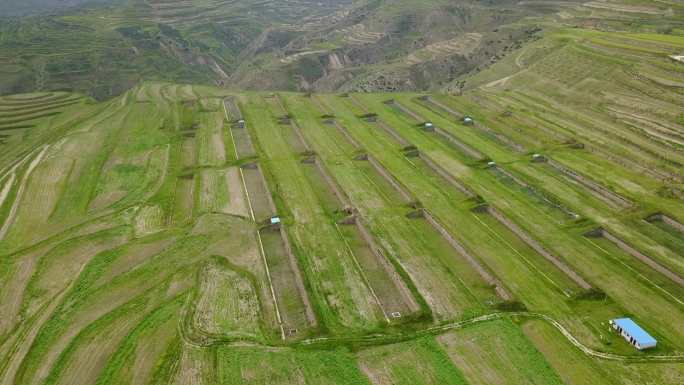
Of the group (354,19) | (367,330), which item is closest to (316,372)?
(367,330)

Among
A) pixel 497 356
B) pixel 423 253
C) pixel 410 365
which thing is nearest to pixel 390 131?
pixel 423 253

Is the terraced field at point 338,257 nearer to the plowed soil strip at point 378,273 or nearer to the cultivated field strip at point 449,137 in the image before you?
the plowed soil strip at point 378,273

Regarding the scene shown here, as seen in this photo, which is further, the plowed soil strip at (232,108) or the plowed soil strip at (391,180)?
the plowed soil strip at (232,108)

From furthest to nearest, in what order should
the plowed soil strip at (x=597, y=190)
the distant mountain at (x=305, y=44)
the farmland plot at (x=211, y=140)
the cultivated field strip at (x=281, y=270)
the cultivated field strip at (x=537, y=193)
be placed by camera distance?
the distant mountain at (x=305, y=44), the farmland plot at (x=211, y=140), the plowed soil strip at (x=597, y=190), the cultivated field strip at (x=537, y=193), the cultivated field strip at (x=281, y=270)

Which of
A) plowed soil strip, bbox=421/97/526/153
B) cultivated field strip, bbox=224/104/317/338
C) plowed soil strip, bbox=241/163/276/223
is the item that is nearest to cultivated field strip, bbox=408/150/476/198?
plowed soil strip, bbox=421/97/526/153

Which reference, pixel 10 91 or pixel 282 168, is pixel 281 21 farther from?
pixel 282 168

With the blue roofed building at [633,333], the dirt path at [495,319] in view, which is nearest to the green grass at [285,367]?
the dirt path at [495,319]

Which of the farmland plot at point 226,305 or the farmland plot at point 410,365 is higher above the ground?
the farmland plot at point 410,365

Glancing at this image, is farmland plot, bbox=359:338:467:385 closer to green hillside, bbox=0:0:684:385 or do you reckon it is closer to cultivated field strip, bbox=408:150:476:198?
green hillside, bbox=0:0:684:385
